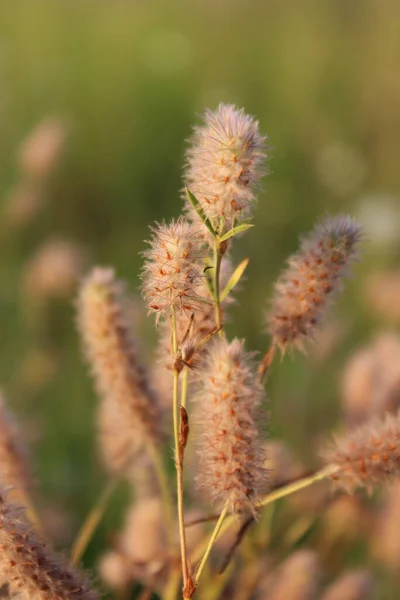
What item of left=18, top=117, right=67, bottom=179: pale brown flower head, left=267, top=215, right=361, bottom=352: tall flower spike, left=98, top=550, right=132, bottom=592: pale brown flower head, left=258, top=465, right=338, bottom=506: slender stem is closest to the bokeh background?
left=18, top=117, right=67, bottom=179: pale brown flower head

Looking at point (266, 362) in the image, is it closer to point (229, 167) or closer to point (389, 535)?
point (229, 167)

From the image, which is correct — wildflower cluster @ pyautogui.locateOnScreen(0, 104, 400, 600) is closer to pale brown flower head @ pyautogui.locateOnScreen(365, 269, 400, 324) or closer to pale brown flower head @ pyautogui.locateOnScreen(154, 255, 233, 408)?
pale brown flower head @ pyautogui.locateOnScreen(154, 255, 233, 408)

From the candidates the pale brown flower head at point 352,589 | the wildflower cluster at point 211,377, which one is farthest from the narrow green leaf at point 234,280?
the pale brown flower head at point 352,589

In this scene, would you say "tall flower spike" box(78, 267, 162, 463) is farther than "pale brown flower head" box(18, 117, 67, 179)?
No

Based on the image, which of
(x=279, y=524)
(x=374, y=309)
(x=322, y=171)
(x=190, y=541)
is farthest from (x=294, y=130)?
(x=190, y=541)

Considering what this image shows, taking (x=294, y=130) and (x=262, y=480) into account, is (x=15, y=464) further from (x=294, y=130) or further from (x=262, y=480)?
(x=294, y=130)

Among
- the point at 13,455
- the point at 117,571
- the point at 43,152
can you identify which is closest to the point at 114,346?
the point at 13,455
